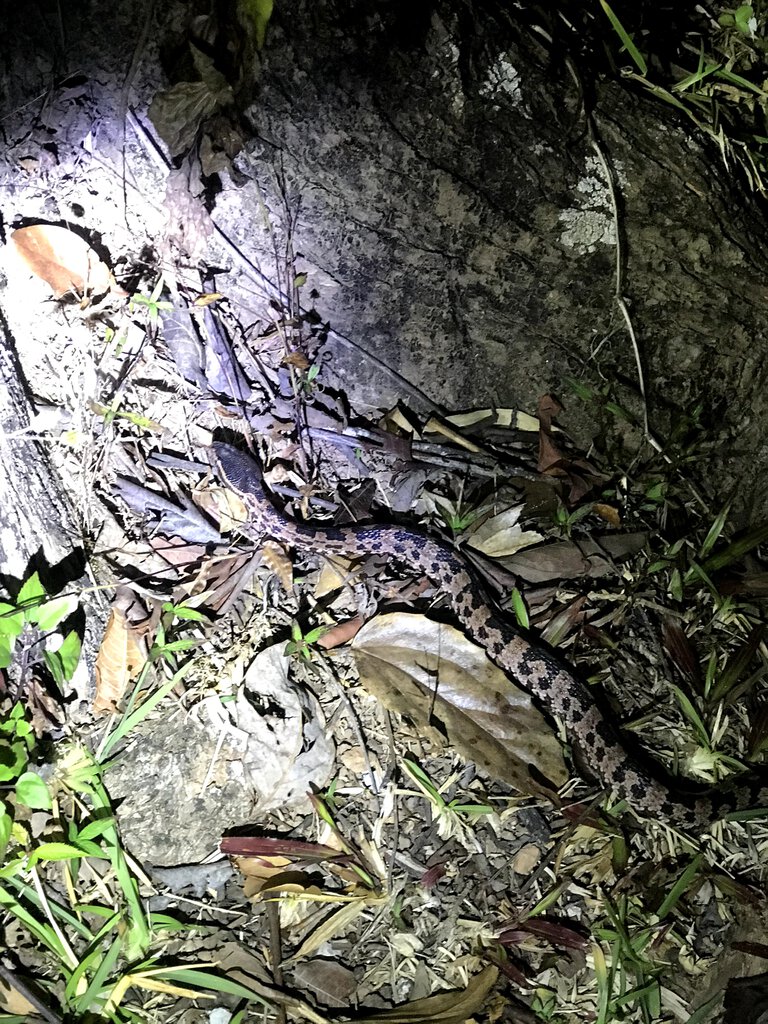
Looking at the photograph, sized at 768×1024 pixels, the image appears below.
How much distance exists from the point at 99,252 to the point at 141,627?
5.72ft

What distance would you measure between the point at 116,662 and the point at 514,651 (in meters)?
1.63

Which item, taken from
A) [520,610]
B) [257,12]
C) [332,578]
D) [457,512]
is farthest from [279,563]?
[257,12]

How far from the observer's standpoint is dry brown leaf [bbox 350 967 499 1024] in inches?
93.7

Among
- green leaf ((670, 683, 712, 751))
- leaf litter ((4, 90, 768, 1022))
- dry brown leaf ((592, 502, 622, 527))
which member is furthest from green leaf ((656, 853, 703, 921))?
dry brown leaf ((592, 502, 622, 527))

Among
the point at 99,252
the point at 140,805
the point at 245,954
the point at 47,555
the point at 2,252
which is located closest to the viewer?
the point at 245,954

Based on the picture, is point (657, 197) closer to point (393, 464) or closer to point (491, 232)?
point (491, 232)

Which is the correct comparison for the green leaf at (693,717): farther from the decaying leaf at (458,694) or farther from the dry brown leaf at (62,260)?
the dry brown leaf at (62,260)

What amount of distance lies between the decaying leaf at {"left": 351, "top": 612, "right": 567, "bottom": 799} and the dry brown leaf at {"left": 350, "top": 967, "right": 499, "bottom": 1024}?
670 mm

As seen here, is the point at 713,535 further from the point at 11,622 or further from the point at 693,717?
the point at 11,622

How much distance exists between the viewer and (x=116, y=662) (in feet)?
9.20

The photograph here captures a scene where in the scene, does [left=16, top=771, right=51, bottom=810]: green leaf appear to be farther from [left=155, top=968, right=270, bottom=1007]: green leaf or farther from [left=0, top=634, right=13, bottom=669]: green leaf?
[left=155, top=968, right=270, bottom=1007]: green leaf

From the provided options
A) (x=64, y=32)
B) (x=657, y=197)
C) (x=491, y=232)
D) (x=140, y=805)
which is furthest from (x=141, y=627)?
(x=657, y=197)

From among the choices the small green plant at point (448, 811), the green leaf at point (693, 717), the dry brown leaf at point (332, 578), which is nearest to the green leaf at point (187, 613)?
the dry brown leaf at point (332, 578)

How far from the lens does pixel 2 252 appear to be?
3014 millimetres
